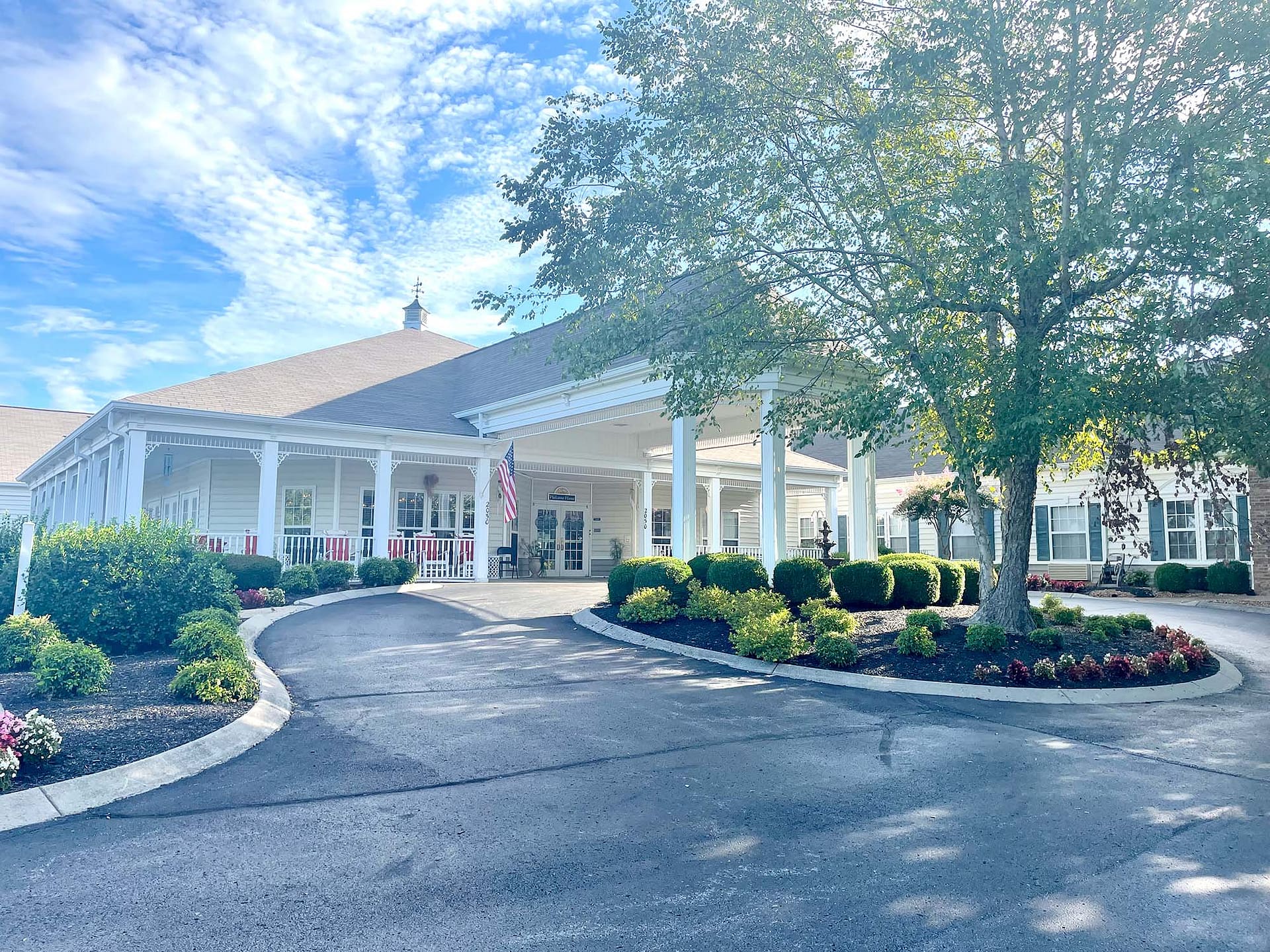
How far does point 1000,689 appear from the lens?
941 centimetres

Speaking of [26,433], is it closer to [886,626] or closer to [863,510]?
[863,510]

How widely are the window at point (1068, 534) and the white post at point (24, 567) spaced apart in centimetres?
2720

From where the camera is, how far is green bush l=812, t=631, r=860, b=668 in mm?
10336

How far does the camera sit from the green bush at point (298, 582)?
1698cm

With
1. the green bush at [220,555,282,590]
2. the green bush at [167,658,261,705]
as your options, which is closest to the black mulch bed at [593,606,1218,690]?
the green bush at [167,658,261,705]

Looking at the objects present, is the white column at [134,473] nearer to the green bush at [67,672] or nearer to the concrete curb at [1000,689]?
the green bush at [67,672]

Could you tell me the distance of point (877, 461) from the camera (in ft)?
117

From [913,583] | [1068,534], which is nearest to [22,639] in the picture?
[913,583]

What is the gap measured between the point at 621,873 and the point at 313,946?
148 centimetres

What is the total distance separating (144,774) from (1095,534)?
27.5m

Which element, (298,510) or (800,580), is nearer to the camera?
(800,580)

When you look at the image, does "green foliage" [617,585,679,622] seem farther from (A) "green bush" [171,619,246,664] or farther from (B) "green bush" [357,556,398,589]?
(B) "green bush" [357,556,398,589]

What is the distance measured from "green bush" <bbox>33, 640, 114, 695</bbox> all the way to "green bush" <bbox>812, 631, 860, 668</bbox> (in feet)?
25.0

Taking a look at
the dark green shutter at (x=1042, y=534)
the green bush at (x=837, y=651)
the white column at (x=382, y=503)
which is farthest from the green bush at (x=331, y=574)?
the dark green shutter at (x=1042, y=534)
